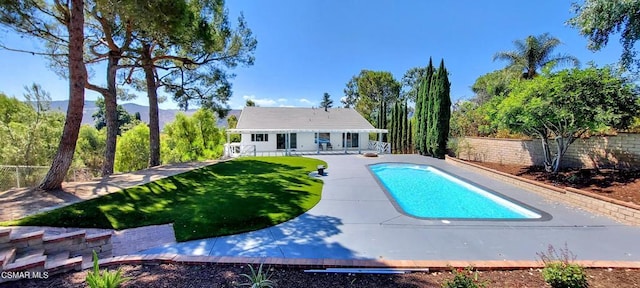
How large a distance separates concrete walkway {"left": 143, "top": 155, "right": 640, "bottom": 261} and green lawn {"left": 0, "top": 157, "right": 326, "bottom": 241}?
66 cm

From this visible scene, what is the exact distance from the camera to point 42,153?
623 inches

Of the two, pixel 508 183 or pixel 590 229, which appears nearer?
pixel 590 229

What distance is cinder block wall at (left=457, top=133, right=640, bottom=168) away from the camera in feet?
31.5

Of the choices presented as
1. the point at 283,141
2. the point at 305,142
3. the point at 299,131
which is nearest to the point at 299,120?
the point at 305,142

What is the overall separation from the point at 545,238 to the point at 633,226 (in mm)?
2880

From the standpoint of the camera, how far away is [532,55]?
20672mm

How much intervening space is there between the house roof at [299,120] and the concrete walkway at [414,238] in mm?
17871

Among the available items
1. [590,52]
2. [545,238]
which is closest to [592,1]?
[590,52]

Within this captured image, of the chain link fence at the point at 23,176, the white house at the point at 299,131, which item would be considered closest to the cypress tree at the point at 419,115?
the white house at the point at 299,131

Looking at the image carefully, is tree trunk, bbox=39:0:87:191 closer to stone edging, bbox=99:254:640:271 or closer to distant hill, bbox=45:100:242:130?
distant hill, bbox=45:100:242:130

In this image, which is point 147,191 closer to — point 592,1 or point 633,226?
point 633,226

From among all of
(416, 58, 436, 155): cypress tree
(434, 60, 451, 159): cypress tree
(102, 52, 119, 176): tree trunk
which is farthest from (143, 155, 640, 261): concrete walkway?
(416, 58, 436, 155): cypress tree

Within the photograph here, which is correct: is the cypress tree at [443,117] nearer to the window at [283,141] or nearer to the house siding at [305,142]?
the house siding at [305,142]

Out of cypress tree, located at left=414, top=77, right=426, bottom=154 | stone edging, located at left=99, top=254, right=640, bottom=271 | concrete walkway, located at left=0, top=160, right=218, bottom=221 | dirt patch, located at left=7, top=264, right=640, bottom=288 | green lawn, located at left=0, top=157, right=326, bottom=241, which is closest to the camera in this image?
dirt patch, located at left=7, top=264, right=640, bottom=288
